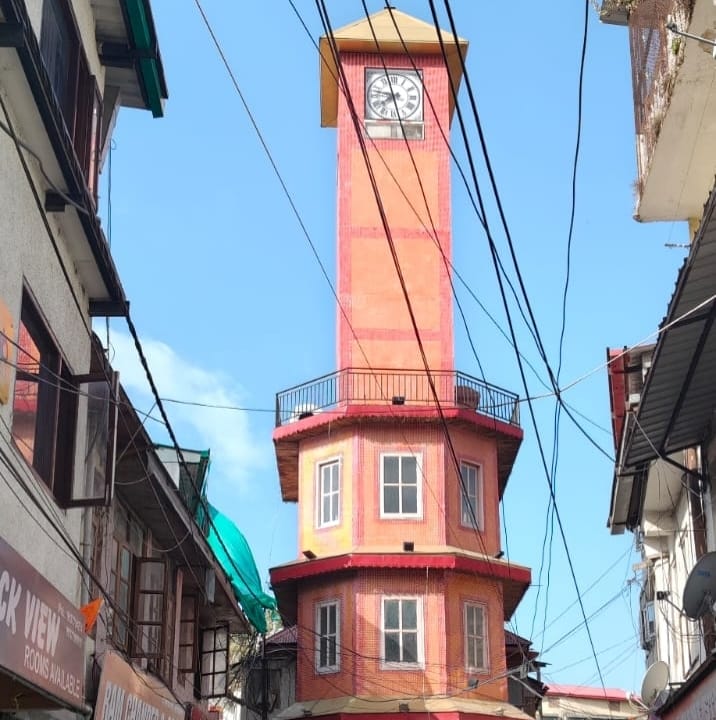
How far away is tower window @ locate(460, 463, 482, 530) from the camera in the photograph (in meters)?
30.8

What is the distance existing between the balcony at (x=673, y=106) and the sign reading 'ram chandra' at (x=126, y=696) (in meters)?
8.81

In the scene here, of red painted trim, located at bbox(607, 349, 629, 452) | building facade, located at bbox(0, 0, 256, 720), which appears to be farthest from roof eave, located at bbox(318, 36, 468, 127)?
building facade, located at bbox(0, 0, 256, 720)

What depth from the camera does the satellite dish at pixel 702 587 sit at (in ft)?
45.6

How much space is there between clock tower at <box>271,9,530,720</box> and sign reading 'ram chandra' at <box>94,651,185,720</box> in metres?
12.2

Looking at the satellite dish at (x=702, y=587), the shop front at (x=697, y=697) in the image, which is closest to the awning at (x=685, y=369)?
the satellite dish at (x=702, y=587)

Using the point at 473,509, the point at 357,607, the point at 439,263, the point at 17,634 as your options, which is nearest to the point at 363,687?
the point at 357,607

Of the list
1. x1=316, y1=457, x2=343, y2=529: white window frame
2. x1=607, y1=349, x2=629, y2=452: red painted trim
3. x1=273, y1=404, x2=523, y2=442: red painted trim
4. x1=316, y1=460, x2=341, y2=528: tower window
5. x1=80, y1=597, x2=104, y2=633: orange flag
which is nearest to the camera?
x1=80, y1=597, x2=104, y2=633: orange flag

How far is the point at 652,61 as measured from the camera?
50.0 ft

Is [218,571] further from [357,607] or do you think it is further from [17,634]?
[17,634]

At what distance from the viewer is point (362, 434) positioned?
30.8 meters

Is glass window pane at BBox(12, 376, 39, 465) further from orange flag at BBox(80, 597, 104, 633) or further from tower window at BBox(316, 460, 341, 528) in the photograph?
tower window at BBox(316, 460, 341, 528)

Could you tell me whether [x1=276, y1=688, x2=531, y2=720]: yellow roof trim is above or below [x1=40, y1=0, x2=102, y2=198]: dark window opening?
below

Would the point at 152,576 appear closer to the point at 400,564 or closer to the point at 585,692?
the point at 400,564

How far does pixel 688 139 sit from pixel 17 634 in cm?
1007
